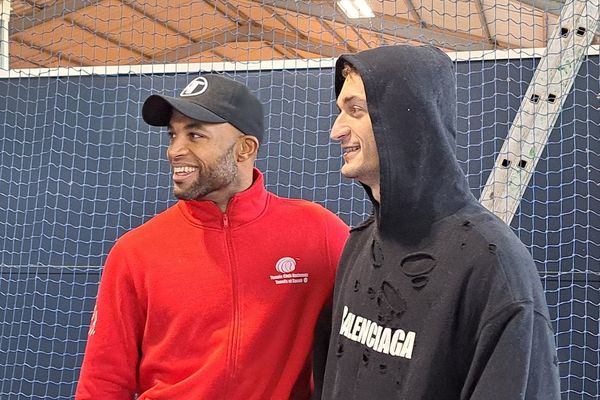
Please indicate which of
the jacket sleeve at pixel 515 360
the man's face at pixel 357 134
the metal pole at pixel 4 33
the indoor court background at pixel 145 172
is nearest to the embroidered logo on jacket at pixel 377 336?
the jacket sleeve at pixel 515 360

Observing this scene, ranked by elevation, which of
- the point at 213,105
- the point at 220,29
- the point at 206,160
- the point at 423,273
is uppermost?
the point at 220,29

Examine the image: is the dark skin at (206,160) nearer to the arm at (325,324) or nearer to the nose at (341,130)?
the arm at (325,324)

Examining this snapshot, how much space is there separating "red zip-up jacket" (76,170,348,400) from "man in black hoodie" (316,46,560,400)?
0.19 m

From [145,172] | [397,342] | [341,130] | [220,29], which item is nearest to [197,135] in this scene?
[341,130]

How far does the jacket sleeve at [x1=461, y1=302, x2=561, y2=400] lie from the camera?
2.97 feet

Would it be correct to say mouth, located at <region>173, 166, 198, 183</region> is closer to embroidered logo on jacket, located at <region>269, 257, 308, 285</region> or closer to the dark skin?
the dark skin

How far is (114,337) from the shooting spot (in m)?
1.40

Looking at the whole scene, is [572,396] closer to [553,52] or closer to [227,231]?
[553,52]

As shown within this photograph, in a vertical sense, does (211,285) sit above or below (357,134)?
below

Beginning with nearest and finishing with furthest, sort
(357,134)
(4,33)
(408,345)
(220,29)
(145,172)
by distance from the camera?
(408,345), (357,134), (145,172), (4,33), (220,29)

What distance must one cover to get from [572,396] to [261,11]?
262 inches

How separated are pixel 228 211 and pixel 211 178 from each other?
0.25 feet

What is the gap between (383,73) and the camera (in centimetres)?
112

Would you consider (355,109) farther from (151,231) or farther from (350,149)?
(151,231)
